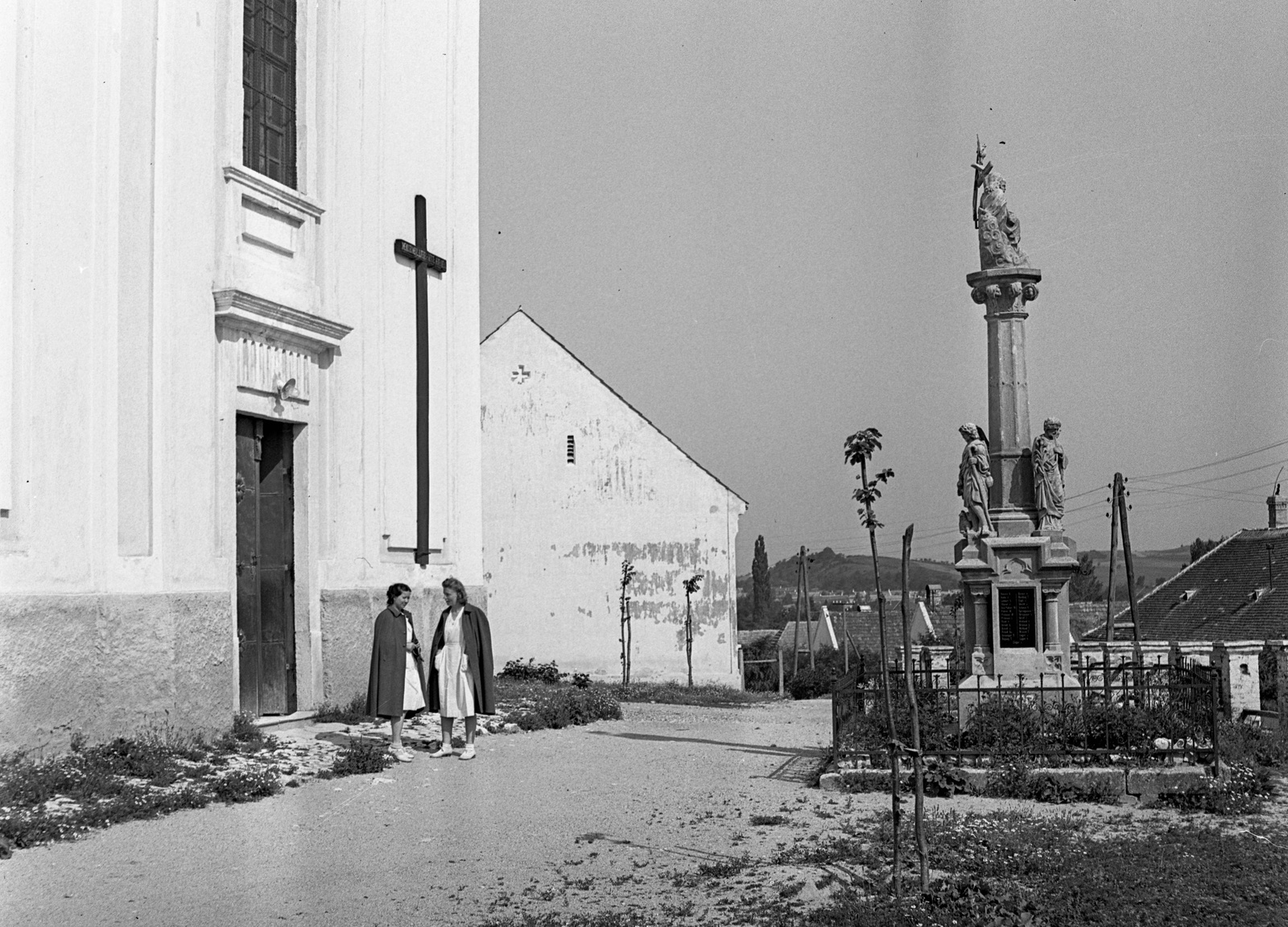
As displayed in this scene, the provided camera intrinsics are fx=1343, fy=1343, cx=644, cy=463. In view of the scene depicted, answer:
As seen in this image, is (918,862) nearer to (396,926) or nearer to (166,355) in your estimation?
(396,926)

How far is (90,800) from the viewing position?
920cm

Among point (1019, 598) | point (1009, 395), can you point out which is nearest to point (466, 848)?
point (1019, 598)

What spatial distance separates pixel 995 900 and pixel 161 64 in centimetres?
976

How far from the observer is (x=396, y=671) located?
40.1 ft

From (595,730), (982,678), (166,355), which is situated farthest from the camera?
(595,730)

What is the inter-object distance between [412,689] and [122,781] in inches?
126

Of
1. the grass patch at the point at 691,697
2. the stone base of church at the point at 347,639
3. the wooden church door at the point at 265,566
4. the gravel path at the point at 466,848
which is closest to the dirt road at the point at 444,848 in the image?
the gravel path at the point at 466,848

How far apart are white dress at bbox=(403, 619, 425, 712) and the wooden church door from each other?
1.98m

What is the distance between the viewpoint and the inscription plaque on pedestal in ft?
52.3

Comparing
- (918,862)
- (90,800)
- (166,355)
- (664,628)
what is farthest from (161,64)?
(664,628)

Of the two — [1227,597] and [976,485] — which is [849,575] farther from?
[976,485]

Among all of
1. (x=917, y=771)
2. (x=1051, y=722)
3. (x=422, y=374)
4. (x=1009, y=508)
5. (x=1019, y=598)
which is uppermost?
(x=422, y=374)

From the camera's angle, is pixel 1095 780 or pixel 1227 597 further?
pixel 1227 597

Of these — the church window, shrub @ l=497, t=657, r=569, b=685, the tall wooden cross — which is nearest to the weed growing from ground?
the tall wooden cross
